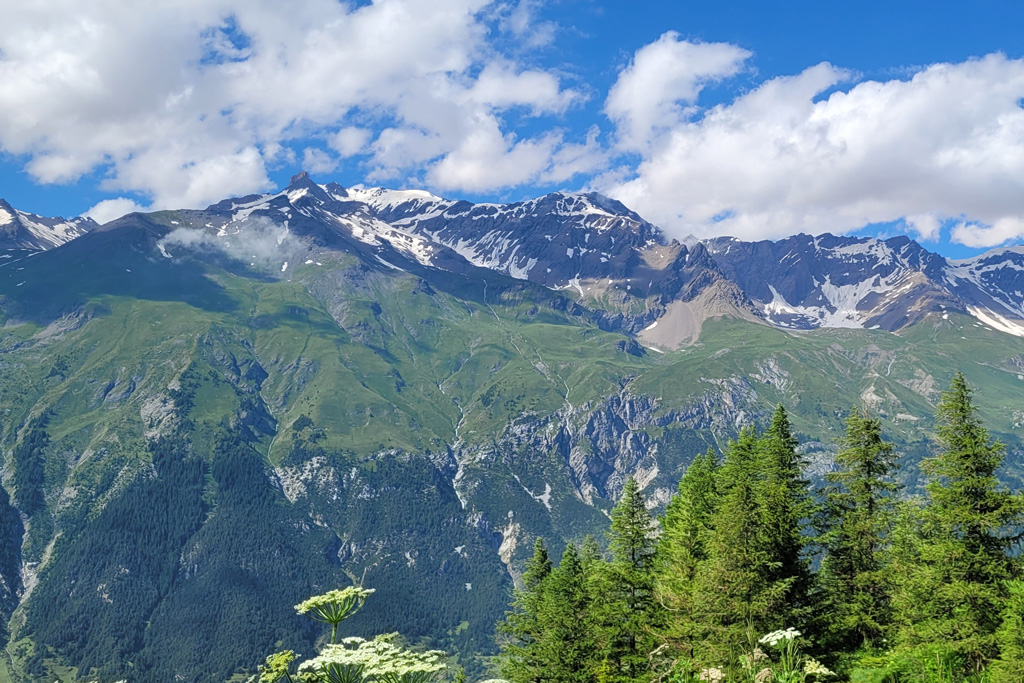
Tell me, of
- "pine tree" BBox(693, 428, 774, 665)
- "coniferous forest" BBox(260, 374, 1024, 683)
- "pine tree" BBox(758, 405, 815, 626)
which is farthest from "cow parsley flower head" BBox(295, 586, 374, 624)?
"pine tree" BBox(758, 405, 815, 626)

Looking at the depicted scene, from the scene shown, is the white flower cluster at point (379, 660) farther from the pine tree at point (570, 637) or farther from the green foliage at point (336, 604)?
the pine tree at point (570, 637)

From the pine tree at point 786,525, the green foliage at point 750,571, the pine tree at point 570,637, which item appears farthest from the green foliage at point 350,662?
the pine tree at point 570,637

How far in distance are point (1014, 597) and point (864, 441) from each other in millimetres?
14532

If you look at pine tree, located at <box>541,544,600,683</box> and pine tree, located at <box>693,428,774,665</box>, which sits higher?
pine tree, located at <box>693,428,774,665</box>

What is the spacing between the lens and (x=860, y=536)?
135 feet

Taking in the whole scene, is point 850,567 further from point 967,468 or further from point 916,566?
point 967,468

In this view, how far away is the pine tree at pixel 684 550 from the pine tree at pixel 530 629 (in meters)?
8.25

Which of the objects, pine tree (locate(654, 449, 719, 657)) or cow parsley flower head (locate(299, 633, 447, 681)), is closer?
cow parsley flower head (locate(299, 633, 447, 681))

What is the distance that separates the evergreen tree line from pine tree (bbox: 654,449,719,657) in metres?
0.13

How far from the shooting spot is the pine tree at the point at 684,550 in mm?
37656

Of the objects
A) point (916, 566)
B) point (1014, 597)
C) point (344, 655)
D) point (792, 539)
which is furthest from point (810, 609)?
point (344, 655)

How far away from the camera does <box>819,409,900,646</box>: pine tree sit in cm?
3966

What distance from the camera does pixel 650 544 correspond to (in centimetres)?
4847

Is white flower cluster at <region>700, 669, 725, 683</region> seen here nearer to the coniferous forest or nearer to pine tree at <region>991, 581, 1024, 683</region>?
the coniferous forest
